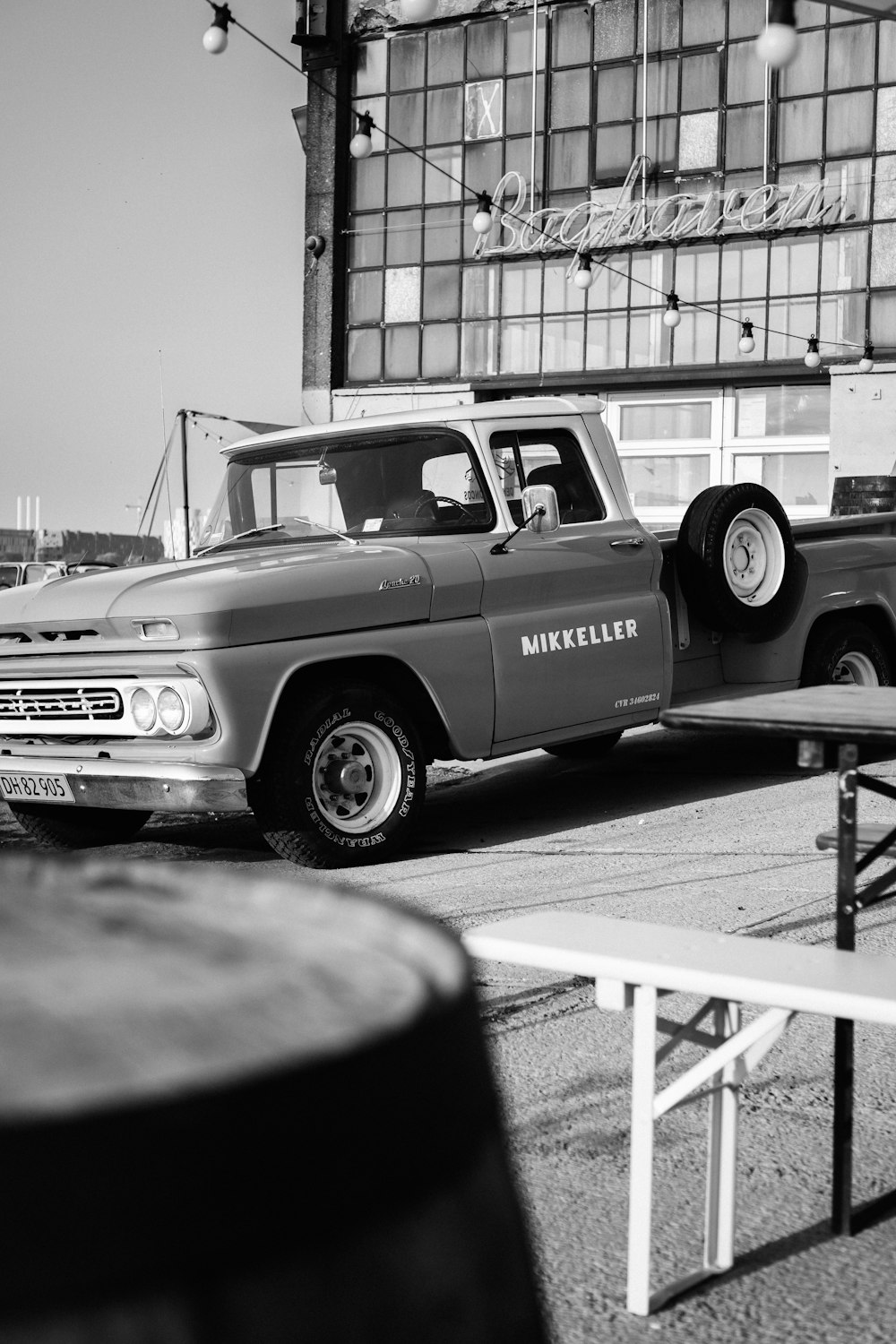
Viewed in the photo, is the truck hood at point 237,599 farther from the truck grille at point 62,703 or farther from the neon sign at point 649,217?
the neon sign at point 649,217

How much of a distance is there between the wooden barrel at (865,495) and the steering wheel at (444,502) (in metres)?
9.94

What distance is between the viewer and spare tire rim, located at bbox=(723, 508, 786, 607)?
7496 mm

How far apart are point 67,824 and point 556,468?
2882 mm

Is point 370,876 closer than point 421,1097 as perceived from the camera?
No

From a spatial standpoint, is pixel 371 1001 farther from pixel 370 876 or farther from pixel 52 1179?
pixel 370 876

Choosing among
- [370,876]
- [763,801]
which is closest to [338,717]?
[370,876]

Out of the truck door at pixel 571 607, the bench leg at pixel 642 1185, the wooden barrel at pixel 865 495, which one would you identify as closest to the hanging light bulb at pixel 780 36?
the truck door at pixel 571 607

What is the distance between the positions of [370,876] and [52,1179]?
5.18 m

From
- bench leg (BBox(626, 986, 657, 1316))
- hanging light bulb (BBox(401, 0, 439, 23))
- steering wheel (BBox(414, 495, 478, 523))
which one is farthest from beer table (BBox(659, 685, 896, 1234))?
hanging light bulb (BBox(401, 0, 439, 23))

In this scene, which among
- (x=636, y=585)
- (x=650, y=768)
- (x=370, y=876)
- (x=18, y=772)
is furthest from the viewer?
(x=650, y=768)

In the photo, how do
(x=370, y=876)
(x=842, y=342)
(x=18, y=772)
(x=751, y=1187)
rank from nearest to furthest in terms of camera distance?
(x=751, y=1187)
(x=370, y=876)
(x=18, y=772)
(x=842, y=342)

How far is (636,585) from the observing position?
707 centimetres

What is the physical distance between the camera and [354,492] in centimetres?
707

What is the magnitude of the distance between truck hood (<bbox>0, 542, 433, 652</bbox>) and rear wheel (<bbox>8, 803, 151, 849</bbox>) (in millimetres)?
1032
